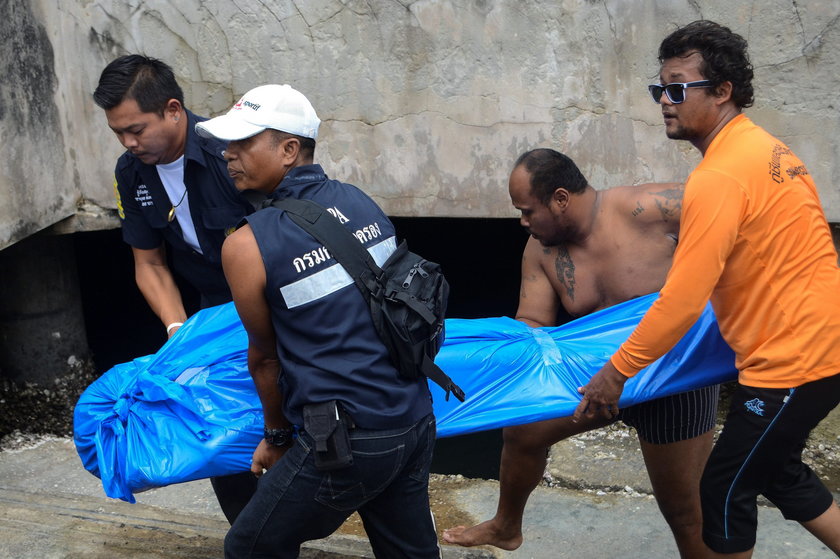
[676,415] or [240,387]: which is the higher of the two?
[240,387]

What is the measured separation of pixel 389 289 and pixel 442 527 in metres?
2.06

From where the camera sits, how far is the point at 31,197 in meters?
5.13

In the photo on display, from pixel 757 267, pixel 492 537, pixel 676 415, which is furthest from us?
pixel 492 537

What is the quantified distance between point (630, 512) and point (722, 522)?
1.40 m

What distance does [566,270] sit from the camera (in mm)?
3170

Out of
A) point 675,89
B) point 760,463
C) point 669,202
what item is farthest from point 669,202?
point 760,463

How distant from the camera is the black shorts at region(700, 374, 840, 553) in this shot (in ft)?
7.96

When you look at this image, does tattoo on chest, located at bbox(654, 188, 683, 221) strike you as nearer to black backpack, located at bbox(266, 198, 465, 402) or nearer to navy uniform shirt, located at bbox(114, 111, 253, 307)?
black backpack, located at bbox(266, 198, 465, 402)

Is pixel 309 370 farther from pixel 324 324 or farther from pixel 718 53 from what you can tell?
pixel 718 53

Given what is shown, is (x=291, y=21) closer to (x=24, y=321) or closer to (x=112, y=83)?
(x=112, y=83)

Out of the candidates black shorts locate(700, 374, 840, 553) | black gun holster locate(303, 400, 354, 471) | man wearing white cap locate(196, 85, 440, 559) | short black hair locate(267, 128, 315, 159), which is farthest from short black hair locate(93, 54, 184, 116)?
Result: black shorts locate(700, 374, 840, 553)

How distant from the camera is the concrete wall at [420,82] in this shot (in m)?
4.40

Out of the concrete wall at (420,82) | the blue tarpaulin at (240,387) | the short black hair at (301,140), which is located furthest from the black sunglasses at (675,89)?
the concrete wall at (420,82)

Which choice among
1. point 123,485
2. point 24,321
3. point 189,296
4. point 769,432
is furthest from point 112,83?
point 189,296
